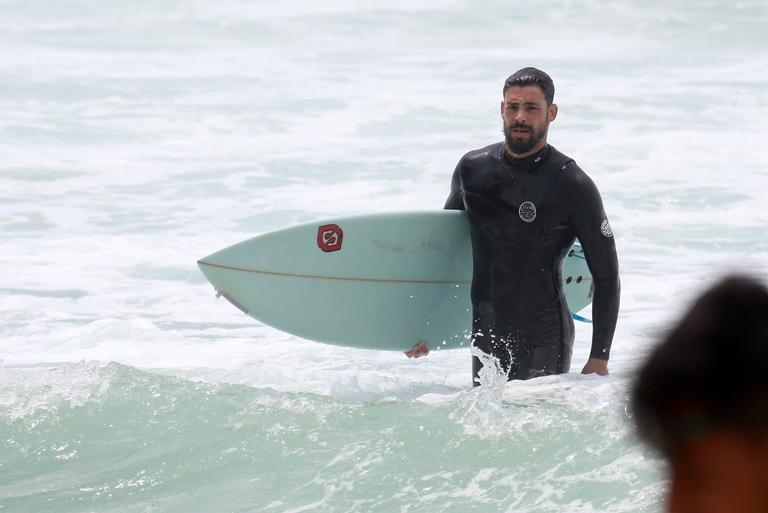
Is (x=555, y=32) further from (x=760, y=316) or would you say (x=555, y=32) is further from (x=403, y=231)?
(x=760, y=316)

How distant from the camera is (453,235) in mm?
4855

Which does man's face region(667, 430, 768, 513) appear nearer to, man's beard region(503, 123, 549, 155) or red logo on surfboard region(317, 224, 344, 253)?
man's beard region(503, 123, 549, 155)

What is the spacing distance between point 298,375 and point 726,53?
14587 mm

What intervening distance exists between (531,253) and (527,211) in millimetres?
151

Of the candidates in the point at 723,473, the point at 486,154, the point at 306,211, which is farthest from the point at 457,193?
the point at 306,211

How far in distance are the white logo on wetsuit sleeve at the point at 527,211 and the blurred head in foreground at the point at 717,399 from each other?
11.9ft

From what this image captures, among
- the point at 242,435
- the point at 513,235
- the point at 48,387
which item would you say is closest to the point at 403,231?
the point at 513,235

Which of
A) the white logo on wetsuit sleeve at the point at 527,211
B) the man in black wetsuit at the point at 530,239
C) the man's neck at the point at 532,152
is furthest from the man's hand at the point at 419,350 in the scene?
the man's neck at the point at 532,152

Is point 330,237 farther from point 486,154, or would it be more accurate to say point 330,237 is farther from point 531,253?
point 531,253

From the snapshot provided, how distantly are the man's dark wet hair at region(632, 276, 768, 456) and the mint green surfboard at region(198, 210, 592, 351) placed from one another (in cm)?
429

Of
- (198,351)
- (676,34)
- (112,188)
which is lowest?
(198,351)

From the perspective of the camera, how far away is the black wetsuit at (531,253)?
13.7 feet

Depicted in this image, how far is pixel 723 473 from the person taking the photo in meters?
0.65

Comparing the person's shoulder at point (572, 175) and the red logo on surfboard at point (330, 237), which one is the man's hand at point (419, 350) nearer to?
the red logo on surfboard at point (330, 237)
